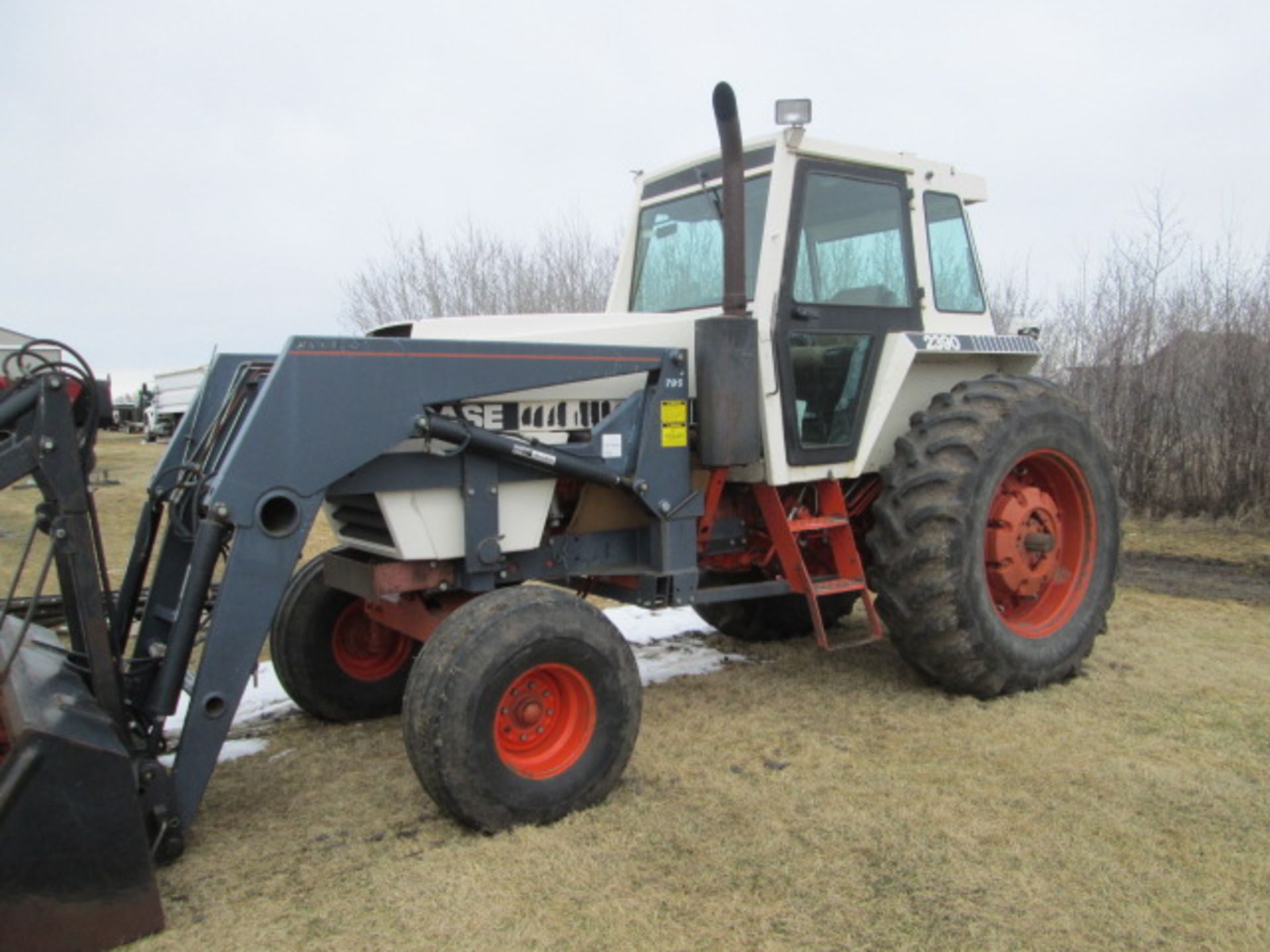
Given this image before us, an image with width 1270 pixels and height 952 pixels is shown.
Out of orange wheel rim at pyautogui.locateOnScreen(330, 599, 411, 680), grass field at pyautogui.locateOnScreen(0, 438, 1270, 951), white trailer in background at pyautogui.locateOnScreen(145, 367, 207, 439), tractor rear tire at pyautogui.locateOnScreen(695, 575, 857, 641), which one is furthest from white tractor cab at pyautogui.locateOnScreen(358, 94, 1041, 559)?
white trailer in background at pyautogui.locateOnScreen(145, 367, 207, 439)

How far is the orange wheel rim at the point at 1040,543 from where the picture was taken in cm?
463

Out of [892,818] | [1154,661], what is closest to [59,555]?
[892,818]

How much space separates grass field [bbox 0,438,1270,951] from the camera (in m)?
2.65

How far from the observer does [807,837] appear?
3168 mm

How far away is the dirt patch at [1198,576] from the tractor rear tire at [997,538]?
1.83 meters

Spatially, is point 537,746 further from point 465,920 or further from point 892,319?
point 892,319

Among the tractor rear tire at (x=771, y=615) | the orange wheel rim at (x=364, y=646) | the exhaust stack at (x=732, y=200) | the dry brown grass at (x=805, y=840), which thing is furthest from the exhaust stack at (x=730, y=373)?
the tractor rear tire at (x=771, y=615)

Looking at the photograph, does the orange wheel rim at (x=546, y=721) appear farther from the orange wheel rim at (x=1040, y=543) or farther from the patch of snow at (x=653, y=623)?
the patch of snow at (x=653, y=623)

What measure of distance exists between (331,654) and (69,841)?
1861 millimetres

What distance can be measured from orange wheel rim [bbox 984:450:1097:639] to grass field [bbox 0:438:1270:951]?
415 mm

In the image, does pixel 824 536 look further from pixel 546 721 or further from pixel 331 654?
pixel 331 654

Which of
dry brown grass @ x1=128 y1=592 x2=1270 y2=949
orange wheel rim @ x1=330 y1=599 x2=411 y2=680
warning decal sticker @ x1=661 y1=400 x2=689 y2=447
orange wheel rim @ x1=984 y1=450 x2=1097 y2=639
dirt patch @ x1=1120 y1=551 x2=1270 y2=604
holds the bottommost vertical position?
dirt patch @ x1=1120 y1=551 x2=1270 y2=604

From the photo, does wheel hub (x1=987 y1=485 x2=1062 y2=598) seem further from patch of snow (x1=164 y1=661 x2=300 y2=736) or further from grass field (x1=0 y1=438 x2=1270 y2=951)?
patch of snow (x1=164 y1=661 x2=300 y2=736)

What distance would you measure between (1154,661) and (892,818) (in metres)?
2.53
